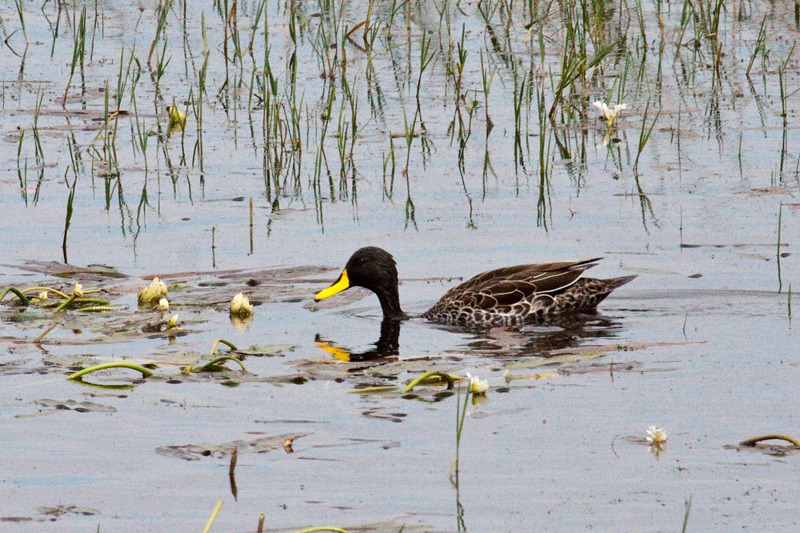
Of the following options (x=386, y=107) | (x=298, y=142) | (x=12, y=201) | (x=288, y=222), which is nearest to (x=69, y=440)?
(x=288, y=222)

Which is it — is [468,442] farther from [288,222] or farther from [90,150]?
[90,150]

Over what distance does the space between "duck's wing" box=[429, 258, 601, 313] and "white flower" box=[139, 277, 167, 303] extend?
1.93 meters

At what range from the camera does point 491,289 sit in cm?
876

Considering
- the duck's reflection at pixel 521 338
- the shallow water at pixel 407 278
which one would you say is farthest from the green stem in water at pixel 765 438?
the duck's reflection at pixel 521 338

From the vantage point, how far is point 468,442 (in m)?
5.72

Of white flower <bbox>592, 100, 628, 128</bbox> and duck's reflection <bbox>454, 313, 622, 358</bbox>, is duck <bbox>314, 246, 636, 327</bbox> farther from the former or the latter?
white flower <bbox>592, 100, 628, 128</bbox>

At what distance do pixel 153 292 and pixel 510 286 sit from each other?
8.08 ft

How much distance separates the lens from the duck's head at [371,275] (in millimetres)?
8805

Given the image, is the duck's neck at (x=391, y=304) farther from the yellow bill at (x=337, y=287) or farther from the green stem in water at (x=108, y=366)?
the green stem in water at (x=108, y=366)

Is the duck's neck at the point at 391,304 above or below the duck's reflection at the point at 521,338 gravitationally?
above

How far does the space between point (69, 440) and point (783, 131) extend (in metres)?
8.49

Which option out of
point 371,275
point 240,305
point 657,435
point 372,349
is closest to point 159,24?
point 371,275

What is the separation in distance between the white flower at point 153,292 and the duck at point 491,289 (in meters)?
1.12

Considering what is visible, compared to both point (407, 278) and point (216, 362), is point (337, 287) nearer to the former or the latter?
point (407, 278)
